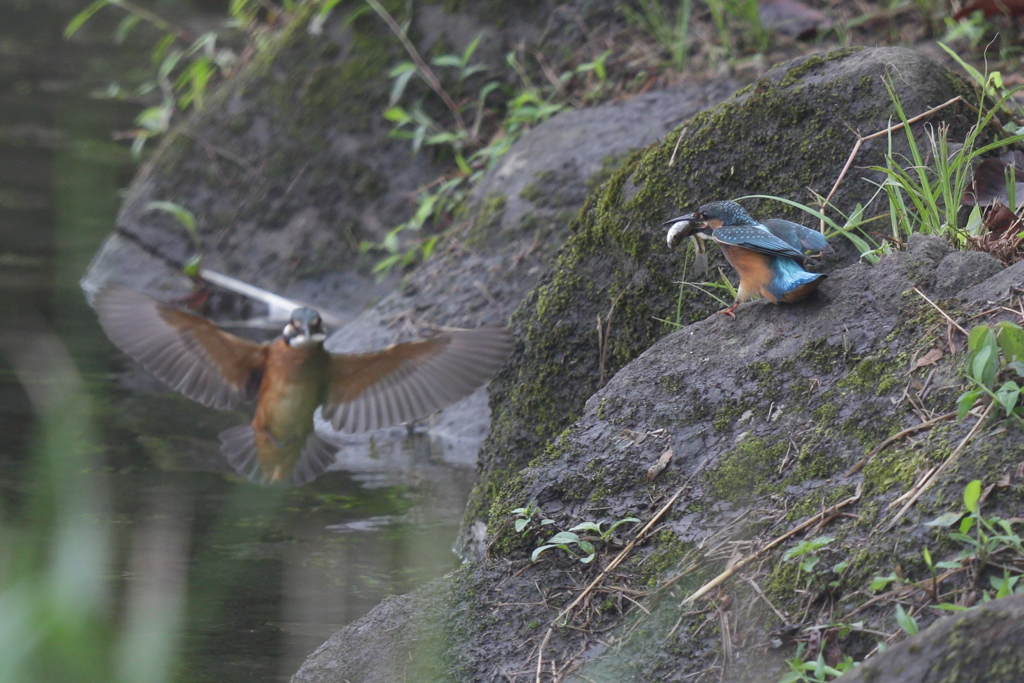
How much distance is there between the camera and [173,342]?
14.3 feet

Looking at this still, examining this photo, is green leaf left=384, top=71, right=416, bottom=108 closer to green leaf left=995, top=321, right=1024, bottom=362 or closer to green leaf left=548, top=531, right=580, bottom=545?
green leaf left=548, top=531, right=580, bottom=545

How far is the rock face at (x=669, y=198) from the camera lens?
3.60 meters

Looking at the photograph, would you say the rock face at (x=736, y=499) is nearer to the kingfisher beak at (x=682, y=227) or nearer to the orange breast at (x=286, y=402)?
the kingfisher beak at (x=682, y=227)

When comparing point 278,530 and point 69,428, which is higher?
point 69,428

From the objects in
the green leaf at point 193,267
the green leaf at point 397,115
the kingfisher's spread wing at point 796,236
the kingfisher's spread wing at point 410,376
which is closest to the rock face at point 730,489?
the kingfisher's spread wing at point 796,236

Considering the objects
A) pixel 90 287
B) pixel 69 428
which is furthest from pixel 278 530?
pixel 90 287

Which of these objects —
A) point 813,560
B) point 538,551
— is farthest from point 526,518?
point 813,560

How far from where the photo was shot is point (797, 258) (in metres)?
2.79

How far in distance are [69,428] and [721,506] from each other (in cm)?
158

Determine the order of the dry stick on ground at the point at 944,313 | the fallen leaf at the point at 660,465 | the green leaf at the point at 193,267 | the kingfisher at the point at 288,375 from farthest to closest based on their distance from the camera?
the green leaf at the point at 193,267 → the kingfisher at the point at 288,375 → the fallen leaf at the point at 660,465 → the dry stick on ground at the point at 944,313

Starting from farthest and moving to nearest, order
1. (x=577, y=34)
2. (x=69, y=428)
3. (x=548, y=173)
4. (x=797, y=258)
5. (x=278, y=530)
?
(x=577, y=34) → (x=548, y=173) → (x=278, y=530) → (x=797, y=258) → (x=69, y=428)

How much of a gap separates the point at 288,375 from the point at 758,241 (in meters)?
2.22

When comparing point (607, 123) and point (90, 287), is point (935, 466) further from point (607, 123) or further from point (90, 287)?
point (90, 287)

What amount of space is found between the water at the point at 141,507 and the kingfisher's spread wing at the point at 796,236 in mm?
1559
